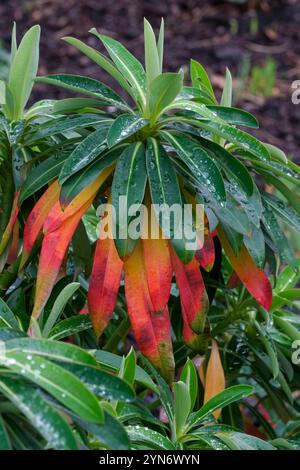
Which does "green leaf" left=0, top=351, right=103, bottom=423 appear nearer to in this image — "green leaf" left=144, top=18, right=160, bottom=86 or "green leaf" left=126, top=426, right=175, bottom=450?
"green leaf" left=126, top=426, right=175, bottom=450

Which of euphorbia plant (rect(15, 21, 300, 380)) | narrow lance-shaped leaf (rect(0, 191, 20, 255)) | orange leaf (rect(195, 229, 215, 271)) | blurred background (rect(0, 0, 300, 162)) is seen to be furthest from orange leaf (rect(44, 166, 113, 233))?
blurred background (rect(0, 0, 300, 162))

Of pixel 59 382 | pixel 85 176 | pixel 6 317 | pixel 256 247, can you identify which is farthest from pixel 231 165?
pixel 59 382

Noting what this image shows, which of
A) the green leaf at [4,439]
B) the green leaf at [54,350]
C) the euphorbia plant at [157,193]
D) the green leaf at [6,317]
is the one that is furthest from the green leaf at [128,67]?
the green leaf at [4,439]

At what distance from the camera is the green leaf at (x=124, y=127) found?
56.4 inches

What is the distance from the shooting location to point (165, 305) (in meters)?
1.46

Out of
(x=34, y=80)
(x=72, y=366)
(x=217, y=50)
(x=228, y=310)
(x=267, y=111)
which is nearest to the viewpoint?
(x=72, y=366)

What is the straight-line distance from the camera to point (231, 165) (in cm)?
153

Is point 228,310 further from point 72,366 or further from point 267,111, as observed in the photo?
point 267,111

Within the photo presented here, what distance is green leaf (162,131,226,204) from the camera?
146 centimetres

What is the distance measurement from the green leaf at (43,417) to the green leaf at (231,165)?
608mm

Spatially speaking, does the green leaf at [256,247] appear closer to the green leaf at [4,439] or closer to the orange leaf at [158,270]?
the orange leaf at [158,270]

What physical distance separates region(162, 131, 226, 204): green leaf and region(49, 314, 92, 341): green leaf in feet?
1.07
